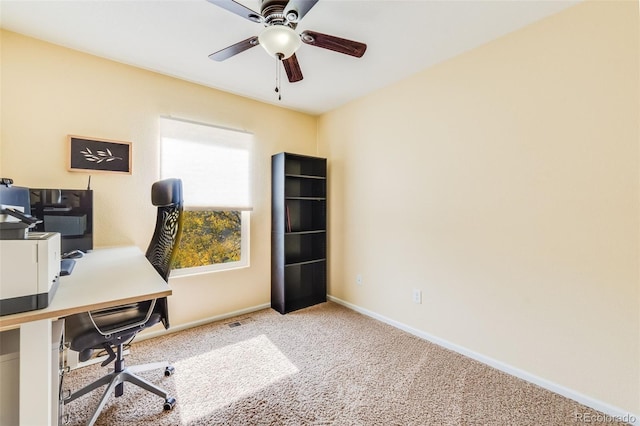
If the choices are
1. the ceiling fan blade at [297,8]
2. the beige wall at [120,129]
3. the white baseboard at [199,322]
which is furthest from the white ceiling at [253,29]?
the white baseboard at [199,322]

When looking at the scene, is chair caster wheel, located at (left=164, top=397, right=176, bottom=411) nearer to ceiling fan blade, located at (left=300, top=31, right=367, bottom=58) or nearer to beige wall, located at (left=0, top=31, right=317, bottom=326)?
beige wall, located at (left=0, top=31, right=317, bottom=326)

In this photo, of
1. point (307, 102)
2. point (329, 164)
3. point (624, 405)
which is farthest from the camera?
point (329, 164)

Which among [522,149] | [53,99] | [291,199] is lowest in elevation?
[291,199]

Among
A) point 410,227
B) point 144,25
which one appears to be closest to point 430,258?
point 410,227

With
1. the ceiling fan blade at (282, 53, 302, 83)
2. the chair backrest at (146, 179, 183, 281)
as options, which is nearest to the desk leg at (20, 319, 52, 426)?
the chair backrest at (146, 179, 183, 281)

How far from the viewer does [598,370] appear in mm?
1611

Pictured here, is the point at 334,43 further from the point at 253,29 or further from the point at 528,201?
the point at 528,201

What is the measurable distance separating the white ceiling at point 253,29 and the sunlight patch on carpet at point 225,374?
8.22 ft

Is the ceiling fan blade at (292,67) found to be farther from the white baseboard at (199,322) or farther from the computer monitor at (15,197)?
the white baseboard at (199,322)

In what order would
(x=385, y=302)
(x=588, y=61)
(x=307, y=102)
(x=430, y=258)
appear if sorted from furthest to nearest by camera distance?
(x=307, y=102) < (x=385, y=302) < (x=430, y=258) < (x=588, y=61)

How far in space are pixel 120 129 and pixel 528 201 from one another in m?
3.32

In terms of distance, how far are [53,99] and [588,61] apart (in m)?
3.76

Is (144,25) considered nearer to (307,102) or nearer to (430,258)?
(307,102)

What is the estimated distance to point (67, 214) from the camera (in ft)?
6.51
